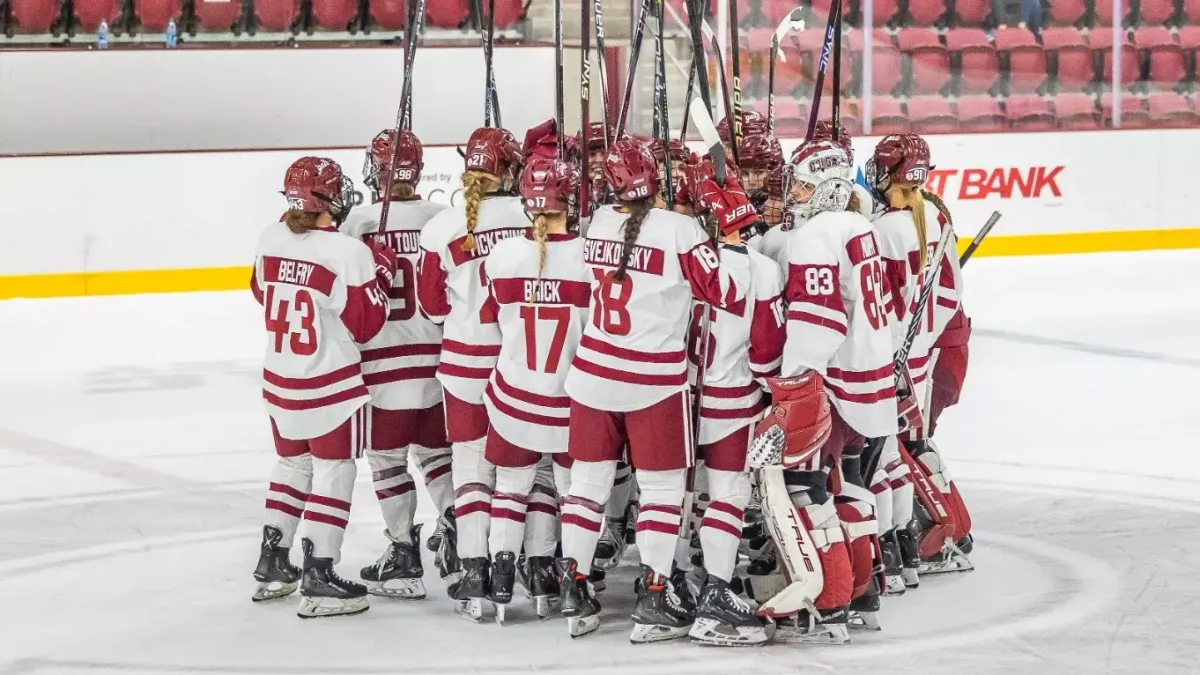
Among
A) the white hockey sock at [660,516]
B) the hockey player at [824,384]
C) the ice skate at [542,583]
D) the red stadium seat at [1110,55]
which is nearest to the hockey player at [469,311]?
the ice skate at [542,583]

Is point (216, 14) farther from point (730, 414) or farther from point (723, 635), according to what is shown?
point (723, 635)

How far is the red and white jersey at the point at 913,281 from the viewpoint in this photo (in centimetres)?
390

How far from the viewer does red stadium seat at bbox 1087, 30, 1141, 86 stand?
37.7ft

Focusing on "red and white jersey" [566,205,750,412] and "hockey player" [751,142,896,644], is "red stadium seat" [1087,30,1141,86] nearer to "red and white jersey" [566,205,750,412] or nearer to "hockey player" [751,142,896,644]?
"hockey player" [751,142,896,644]

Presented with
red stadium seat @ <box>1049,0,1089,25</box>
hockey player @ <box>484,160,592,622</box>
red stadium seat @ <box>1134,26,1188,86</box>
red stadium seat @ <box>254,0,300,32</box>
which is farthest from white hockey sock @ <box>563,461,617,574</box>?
red stadium seat @ <box>1049,0,1089,25</box>

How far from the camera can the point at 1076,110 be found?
1139 centimetres

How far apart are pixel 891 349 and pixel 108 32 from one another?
836cm

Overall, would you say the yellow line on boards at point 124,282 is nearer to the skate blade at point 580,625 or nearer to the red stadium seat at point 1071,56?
the red stadium seat at point 1071,56

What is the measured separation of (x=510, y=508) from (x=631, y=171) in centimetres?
83

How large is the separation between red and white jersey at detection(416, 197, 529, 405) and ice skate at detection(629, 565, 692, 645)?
2.01ft

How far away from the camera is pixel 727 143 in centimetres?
430

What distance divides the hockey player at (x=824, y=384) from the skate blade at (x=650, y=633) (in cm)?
20

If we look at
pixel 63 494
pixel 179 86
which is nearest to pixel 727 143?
pixel 63 494

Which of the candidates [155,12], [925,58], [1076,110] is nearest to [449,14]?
[155,12]
